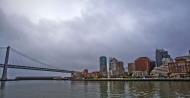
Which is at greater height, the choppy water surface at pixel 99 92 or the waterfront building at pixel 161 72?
the waterfront building at pixel 161 72

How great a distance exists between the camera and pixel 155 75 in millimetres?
145250

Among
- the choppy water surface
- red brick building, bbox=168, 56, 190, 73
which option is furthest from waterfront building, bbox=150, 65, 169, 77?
the choppy water surface

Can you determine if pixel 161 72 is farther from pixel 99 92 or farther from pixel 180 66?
pixel 99 92

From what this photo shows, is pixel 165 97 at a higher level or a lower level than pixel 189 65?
lower

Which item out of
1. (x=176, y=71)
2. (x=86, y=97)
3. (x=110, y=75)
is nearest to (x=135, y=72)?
(x=110, y=75)

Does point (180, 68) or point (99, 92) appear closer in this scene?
point (99, 92)

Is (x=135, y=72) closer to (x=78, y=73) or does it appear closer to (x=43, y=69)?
(x=78, y=73)

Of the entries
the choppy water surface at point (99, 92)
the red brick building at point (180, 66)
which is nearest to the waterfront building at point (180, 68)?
the red brick building at point (180, 66)

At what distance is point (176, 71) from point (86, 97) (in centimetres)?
11156

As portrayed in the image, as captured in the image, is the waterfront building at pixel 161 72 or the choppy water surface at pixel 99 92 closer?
the choppy water surface at pixel 99 92

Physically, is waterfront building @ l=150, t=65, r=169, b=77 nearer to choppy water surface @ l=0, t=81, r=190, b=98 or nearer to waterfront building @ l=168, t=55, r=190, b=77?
waterfront building @ l=168, t=55, r=190, b=77

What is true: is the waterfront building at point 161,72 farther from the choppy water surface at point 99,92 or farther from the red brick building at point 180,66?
the choppy water surface at point 99,92

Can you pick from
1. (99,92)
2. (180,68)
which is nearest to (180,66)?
(180,68)

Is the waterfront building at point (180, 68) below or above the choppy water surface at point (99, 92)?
above
